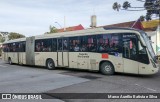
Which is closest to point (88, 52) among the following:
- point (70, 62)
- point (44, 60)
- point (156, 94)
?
point (70, 62)

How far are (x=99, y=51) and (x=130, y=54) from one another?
83.5 inches

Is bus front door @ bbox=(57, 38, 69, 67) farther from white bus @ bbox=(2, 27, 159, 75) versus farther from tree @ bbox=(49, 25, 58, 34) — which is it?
tree @ bbox=(49, 25, 58, 34)

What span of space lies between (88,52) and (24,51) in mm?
8305

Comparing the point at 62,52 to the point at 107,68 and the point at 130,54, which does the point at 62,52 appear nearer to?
the point at 107,68

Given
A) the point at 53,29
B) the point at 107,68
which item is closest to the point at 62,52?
the point at 107,68

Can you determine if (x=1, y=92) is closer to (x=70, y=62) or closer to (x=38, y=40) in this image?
(x=70, y=62)

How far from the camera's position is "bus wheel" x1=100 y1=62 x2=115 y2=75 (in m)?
14.4

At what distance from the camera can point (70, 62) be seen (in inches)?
658

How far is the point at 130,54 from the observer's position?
13508mm

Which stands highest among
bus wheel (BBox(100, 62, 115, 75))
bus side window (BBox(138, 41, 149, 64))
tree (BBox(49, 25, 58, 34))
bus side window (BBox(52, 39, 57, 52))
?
tree (BBox(49, 25, 58, 34))

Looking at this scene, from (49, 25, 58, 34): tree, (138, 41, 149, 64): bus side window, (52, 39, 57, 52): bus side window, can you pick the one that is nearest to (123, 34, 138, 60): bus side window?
(138, 41, 149, 64): bus side window

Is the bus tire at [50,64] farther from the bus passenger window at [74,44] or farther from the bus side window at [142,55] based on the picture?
the bus side window at [142,55]

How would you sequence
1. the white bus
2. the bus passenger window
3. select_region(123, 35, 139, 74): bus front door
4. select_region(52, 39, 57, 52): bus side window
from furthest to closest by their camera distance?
select_region(52, 39, 57, 52): bus side window
the bus passenger window
select_region(123, 35, 139, 74): bus front door
the white bus

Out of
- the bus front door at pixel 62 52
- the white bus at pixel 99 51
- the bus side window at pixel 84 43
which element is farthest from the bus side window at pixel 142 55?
the bus front door at pixel 62 52
